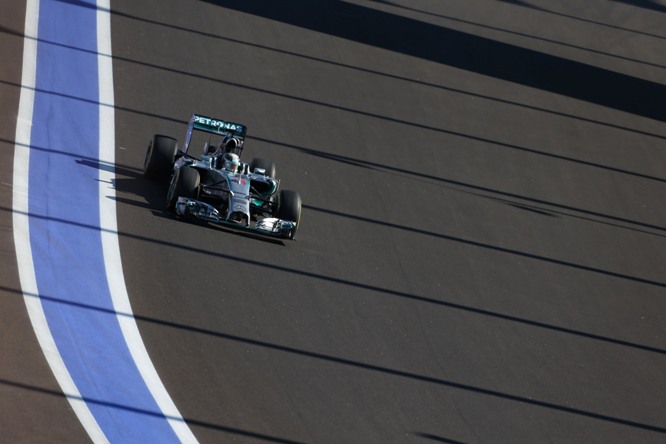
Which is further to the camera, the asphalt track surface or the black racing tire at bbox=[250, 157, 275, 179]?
the black racing tire at bbox=[250, 157, 275, 179]

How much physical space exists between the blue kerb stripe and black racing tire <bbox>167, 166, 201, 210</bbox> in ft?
3.12

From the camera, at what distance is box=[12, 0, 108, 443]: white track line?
9.82 meters

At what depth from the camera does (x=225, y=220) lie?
13.9 metres

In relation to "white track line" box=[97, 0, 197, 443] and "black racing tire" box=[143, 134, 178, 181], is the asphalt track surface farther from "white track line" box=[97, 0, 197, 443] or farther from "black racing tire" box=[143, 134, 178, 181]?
"black racing tire" box=[143, 134, 178, 181]

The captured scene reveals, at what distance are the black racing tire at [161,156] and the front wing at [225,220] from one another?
3.42ft

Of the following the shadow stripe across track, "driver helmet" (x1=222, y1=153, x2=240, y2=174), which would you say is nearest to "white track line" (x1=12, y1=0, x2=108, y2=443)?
the shadow stripe across track

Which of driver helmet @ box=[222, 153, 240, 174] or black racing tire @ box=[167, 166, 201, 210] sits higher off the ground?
driver helmet @ box=[222, 153, 240, 174]

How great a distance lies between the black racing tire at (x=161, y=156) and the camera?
1474cm

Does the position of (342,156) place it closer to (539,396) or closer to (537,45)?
(539,396)

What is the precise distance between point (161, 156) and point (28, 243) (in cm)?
273

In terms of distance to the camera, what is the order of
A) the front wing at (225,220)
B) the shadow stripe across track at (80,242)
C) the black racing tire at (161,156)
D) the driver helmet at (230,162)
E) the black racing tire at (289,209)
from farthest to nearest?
the black racing tire at (161,156)
the driver helmet at (230,162)
the black racing tire at (289,209)
the front wing at (225,220)
the shadow stripe across track at (80,242)

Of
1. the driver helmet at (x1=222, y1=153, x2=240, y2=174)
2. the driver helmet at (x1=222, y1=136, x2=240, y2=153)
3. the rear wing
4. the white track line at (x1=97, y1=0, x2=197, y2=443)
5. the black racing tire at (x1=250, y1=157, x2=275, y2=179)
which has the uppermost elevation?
the rear wing

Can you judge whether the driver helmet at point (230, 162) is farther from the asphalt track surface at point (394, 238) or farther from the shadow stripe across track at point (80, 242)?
the shadow stripe across track at point (80, 242)

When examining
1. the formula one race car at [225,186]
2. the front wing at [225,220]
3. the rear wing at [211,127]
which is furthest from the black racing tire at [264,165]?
the front wing at [225,220]
